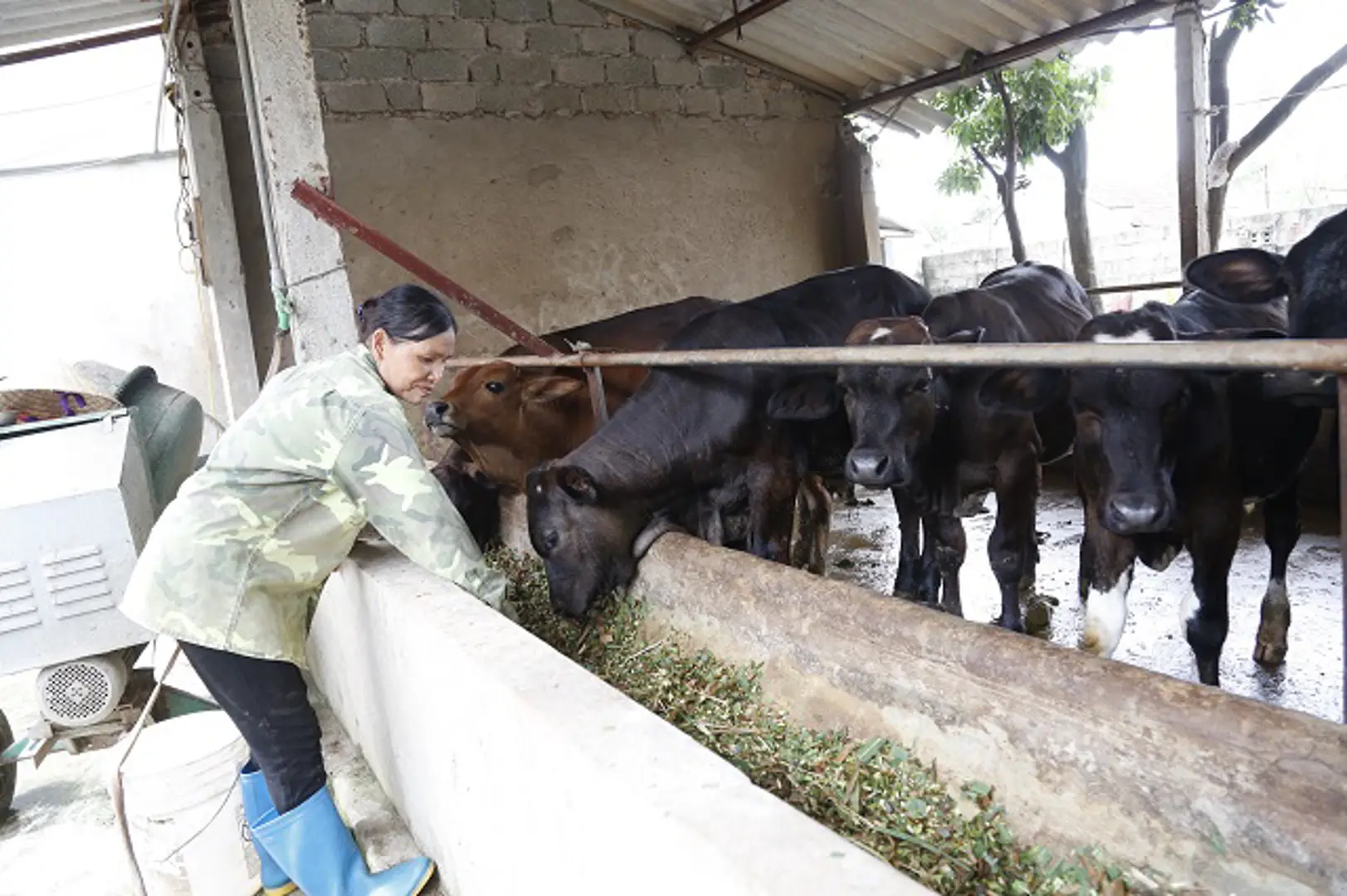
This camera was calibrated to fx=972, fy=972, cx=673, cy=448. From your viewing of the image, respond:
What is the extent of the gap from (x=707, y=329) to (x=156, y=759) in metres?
2.77

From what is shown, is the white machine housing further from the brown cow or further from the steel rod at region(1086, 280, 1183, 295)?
the steel rod at region(1086, 280, 1183, 295)

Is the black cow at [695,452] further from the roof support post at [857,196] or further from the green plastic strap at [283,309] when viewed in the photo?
the roof support post at [857,196]

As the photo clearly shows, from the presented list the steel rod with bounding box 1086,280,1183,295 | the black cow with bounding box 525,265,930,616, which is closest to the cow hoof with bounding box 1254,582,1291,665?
the black cow with bounding box 525,265,930,616

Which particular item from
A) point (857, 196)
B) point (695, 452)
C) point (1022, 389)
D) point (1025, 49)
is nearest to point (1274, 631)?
point (1022, 389)

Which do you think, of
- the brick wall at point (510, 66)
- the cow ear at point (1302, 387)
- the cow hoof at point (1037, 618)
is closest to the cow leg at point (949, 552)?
the cow hoof at point (1037, 618)

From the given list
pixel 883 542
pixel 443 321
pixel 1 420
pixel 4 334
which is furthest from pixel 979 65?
pixel 4 334

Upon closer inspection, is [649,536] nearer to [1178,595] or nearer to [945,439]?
[945,439]

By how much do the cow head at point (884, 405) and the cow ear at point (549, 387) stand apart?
1307mm

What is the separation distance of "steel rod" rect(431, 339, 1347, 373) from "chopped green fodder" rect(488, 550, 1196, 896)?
0.95 metres

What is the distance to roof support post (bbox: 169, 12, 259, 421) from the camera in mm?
7520

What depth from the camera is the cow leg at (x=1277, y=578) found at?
150 inches

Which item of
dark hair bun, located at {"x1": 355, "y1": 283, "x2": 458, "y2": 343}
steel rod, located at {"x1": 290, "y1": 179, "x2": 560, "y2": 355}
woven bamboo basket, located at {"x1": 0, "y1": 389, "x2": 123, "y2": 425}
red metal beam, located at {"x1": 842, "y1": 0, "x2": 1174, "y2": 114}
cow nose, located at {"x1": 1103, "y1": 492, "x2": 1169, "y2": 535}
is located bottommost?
cow nose, located at {"x1": 1103, "y1": 492, "x2": 1169, "y2": 535}

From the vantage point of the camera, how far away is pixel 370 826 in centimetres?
316

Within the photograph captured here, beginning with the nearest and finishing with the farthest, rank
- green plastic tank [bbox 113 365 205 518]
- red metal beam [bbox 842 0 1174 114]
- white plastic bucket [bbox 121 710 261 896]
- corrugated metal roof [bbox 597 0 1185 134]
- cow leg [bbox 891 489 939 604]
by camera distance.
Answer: white plastic bucket [bbox 121 710 261 896] → cow leg [bbox 891 489 939 604] → green plastic tank [bbox 113 365 205 518] → red metal beam [bbox 842 0 1174 114] → corrugated metal roof [bbox 597 0 1185 134]
